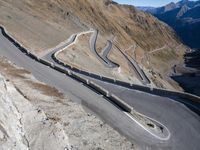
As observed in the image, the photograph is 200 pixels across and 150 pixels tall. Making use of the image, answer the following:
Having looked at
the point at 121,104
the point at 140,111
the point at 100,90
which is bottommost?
the point at 140,111

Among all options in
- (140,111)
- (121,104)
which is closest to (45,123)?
(121,104)

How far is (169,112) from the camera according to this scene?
1350 inches

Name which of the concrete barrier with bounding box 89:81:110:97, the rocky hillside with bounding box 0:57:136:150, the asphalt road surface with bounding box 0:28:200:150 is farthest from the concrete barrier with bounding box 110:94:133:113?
the rocky hillside with bounding box 0:57:136:150

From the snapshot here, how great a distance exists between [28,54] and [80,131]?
3077 centimetres

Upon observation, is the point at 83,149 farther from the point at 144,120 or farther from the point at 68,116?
the point at 144,120

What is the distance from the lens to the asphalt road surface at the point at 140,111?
27.7 metres

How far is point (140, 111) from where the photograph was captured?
34.4m

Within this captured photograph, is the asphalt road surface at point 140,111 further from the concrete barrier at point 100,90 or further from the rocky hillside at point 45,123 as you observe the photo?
the rocky hillside at point 45,123

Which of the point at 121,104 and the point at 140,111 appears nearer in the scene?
the point at 121,104

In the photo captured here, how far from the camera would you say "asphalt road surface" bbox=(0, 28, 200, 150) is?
2770 centimetres

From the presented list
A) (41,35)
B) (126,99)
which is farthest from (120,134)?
(41,35)

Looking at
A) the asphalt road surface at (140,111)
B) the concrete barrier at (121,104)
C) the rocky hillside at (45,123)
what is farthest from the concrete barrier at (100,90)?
the rocky hillside at (45,123)

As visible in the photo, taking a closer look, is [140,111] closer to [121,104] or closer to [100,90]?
[121,104]

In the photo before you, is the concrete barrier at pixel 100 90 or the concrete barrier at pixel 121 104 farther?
the concrete barrier at pixel 100 90
